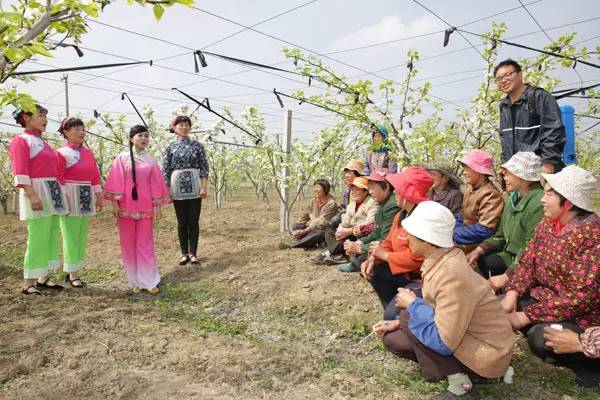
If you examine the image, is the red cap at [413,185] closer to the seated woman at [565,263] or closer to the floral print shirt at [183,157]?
the seated woman at [565,263]

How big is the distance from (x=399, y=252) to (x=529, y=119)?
66.8 inches

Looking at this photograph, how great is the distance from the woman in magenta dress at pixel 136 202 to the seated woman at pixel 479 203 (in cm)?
314

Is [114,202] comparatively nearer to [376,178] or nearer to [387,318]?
[376,178]

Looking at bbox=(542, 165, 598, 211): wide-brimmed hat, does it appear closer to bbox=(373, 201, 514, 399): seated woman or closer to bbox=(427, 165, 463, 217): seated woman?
bbox=(373, 201, 514, 399): seated woman

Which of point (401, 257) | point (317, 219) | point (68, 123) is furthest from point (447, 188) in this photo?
point (68, 123)

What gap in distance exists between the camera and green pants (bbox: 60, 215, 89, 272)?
438 centimetres

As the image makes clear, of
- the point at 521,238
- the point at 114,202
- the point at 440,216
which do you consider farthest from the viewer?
the point at 114,202

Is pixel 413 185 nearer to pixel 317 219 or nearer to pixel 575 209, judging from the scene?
pixel 575 209

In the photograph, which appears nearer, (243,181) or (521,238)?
(521,238)

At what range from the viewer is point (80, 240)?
452 centimetres

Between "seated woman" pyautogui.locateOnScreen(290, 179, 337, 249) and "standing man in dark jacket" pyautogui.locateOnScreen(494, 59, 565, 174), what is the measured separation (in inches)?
92.3

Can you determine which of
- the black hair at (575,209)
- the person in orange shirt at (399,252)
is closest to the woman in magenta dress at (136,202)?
the person in orange shirt at (399,252)

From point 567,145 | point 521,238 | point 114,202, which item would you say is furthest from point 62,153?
point 567,145

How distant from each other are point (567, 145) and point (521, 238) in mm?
1730
